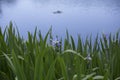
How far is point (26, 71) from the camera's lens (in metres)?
1.06

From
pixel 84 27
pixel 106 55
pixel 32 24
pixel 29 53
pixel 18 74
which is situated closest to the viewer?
pixel 18 74

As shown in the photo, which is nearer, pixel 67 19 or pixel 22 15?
pixel 67 19

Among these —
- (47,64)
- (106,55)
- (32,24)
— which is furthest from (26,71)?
(32,24)

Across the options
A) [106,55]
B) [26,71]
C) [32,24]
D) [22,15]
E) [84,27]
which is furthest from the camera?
[22,15]

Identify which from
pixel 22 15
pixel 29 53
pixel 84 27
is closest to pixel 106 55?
pixel 29 53

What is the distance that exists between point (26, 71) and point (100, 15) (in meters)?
5.20

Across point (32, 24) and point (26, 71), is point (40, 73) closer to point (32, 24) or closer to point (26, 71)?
point (26, 71)

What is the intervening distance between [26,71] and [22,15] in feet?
18.7

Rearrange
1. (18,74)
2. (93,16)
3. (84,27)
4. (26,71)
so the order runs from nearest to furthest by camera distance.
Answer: (18,74) < (26,71) < (84,27) < (93,16)

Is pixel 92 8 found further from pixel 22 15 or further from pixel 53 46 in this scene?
pixel 53 46

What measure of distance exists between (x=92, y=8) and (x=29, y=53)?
19.5ft

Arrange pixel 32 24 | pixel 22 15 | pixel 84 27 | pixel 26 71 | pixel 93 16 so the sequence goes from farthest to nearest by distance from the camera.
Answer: pixel 22 15, pixel 93 16, pixel 32 24, pixel 84 27, pixel 26 71

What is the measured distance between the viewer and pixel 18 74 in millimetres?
916

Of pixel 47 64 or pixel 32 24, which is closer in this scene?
pixel 47 64
